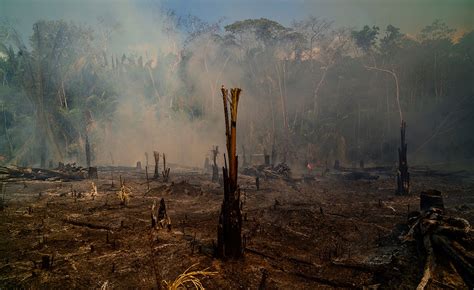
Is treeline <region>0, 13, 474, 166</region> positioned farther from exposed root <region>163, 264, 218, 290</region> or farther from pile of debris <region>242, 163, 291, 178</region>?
exposed root <region>163, 264, 218, 290</region>

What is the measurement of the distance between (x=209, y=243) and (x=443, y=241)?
228 inches

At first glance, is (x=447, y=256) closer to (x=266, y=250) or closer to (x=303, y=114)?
(x=266, y=250)

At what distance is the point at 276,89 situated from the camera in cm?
4622

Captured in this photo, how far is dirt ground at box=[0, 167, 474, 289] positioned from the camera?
21.6 feet

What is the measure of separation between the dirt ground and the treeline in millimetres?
20681

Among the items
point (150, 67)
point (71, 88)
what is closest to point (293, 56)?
point (150, 67)

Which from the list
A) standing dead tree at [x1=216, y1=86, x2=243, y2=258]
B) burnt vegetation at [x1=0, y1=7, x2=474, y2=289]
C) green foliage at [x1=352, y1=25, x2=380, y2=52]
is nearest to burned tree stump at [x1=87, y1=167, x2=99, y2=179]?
burnt vegetation at [x1=0, y1=7, x2=474, y2=289]

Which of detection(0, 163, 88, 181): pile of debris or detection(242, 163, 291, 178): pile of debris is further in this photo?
detection(242, 163, 291, 178): pile of debris

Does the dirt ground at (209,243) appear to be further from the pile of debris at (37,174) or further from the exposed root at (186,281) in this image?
the pile of debris at (37,174)

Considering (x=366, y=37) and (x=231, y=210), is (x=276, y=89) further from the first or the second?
(x=231, y=210)

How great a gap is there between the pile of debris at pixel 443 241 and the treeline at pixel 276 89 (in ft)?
90.5

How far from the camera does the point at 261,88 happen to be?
46.9m

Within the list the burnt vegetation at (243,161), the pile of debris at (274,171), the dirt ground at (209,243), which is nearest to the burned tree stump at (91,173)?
the burnt vegetation at (243,161)

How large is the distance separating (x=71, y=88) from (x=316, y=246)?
38496 millimetres
